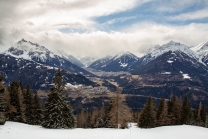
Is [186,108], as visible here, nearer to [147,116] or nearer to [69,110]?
[147,116]

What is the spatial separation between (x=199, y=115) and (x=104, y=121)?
150ft

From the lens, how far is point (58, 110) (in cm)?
4091

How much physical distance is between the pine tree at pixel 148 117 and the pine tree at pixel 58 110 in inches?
1133

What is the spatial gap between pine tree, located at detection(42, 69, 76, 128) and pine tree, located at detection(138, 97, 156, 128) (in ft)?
94.4

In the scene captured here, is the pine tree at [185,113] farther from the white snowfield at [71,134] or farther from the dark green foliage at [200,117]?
the white snowfield at [71,134]

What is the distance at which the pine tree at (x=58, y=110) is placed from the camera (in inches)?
1578

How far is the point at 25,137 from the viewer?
25.8 meters

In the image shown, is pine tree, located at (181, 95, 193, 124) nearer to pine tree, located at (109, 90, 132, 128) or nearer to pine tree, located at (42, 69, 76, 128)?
pine tree, located at (109, 90, 132, 128)

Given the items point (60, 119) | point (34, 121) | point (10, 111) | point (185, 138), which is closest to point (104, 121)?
point (34, 121)

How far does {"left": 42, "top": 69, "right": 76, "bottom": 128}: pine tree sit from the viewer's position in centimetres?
4008

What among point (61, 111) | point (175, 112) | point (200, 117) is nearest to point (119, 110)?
point (61, 111)

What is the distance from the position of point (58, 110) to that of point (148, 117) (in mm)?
32712

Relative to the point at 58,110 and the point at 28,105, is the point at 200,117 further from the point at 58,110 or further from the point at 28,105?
the point at 58,110

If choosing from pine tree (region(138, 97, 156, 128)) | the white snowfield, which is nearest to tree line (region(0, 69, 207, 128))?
pine tree (region(138, 97, 156, 128))
